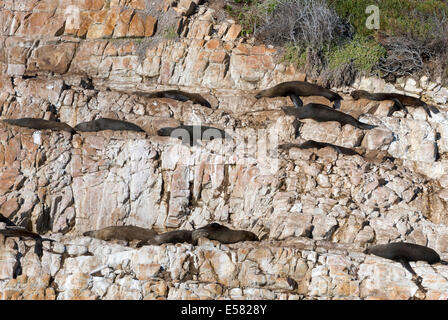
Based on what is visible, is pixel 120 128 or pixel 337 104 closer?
pixel 120 128

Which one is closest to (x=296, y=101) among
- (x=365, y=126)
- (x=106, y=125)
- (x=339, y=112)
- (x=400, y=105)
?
(x=339, y=112)

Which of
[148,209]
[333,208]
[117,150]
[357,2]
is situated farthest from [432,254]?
[357,2]

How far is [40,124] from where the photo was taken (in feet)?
56.0

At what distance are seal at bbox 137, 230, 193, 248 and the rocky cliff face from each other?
1.56ft

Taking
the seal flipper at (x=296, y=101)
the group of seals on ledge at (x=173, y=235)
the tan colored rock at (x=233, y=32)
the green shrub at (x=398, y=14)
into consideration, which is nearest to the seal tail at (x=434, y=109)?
the green shrub at (x=398, y=14)

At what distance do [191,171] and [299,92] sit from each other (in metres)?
4.14

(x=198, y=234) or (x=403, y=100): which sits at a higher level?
(x=403, y=100)

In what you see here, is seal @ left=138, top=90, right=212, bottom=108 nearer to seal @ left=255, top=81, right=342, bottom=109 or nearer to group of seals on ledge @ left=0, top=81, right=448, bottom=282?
group of seals on ledge @ left=0, top=81, right=448, bottom=282

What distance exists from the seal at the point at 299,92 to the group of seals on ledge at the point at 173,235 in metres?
5.01

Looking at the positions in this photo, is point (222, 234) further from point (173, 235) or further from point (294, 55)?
point (294, 55)

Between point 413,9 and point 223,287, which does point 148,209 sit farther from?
point 413,9

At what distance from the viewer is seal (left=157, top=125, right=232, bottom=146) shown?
1700 cm

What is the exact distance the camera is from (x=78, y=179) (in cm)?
1625

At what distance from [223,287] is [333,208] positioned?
373cm
